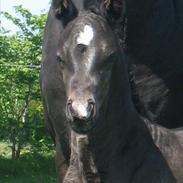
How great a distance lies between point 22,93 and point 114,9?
11846mm

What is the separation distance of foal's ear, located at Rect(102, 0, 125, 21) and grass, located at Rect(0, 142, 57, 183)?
422 inches

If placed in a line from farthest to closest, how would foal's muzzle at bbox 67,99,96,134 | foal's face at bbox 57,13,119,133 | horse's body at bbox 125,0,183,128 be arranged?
1. horse's body at bbox 125,0,183,128
2. foal's face at bbox 57,13,119,133
3. foal's muzzle at bbox 67,99,96,134

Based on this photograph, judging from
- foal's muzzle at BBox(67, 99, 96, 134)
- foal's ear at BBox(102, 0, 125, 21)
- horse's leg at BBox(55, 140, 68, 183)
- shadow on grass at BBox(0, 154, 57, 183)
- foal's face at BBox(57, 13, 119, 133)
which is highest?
foal's ear at BBox(102, 0, 125, 21)

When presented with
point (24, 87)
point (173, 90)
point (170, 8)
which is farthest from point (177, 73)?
point (24, 87)

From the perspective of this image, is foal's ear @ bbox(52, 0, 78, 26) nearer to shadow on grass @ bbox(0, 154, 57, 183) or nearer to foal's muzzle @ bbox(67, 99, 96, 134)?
foal's muzzle @ bbox(67, 99, 96, 134)

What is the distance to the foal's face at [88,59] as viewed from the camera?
3525mm

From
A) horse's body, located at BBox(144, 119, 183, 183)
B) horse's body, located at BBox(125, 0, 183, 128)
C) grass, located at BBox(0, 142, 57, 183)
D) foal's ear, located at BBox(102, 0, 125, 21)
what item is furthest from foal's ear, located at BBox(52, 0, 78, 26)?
grass, located at BBox(0, 142, 57, 183)

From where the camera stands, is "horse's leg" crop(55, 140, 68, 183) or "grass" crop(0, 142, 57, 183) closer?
"horse's leg" crop(55, 140, 68, 183)

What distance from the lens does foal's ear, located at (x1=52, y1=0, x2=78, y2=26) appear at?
12.6 feet

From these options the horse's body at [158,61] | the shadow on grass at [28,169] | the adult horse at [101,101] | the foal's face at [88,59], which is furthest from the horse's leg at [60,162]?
the shadow on grass at [28,169]

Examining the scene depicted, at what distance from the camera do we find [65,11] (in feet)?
12.7

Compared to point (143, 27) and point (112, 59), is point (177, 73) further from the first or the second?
point (112, 59)

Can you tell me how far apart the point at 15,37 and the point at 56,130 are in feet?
39.4

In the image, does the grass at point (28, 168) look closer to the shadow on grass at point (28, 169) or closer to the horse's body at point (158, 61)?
the shadow on grass at point (28, 169)
